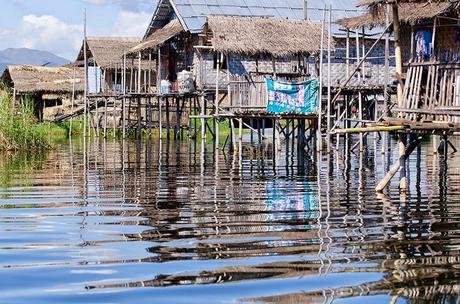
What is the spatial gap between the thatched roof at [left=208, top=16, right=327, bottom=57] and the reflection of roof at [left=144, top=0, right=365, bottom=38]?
2137 millimetres

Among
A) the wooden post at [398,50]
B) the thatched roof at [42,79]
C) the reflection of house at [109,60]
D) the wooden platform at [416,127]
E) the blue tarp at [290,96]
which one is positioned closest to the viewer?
the wooden platform at [416,127]

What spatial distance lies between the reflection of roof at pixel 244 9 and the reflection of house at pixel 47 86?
12780 mm

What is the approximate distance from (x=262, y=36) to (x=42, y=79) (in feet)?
72.2

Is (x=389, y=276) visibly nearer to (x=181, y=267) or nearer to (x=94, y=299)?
(x=181, y=267)

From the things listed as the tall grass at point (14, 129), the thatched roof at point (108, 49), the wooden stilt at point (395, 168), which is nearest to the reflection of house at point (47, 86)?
the thatched roof at point (108, 49)

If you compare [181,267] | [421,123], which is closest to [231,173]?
[421,123]

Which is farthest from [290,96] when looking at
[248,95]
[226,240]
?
Result: [226,240]

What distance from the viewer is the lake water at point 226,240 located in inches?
216

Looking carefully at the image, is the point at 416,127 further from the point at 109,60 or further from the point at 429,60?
the point at 109,60

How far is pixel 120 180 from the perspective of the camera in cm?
1494

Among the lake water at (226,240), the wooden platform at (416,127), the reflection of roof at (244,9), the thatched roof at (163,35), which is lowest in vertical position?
the lake water at (226,240)

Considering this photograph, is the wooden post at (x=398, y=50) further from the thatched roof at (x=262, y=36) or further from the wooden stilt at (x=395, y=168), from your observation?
the thatched roof at (x=262, y=36)

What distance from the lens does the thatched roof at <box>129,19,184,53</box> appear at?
30.6 m

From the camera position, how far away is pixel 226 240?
7.55m
